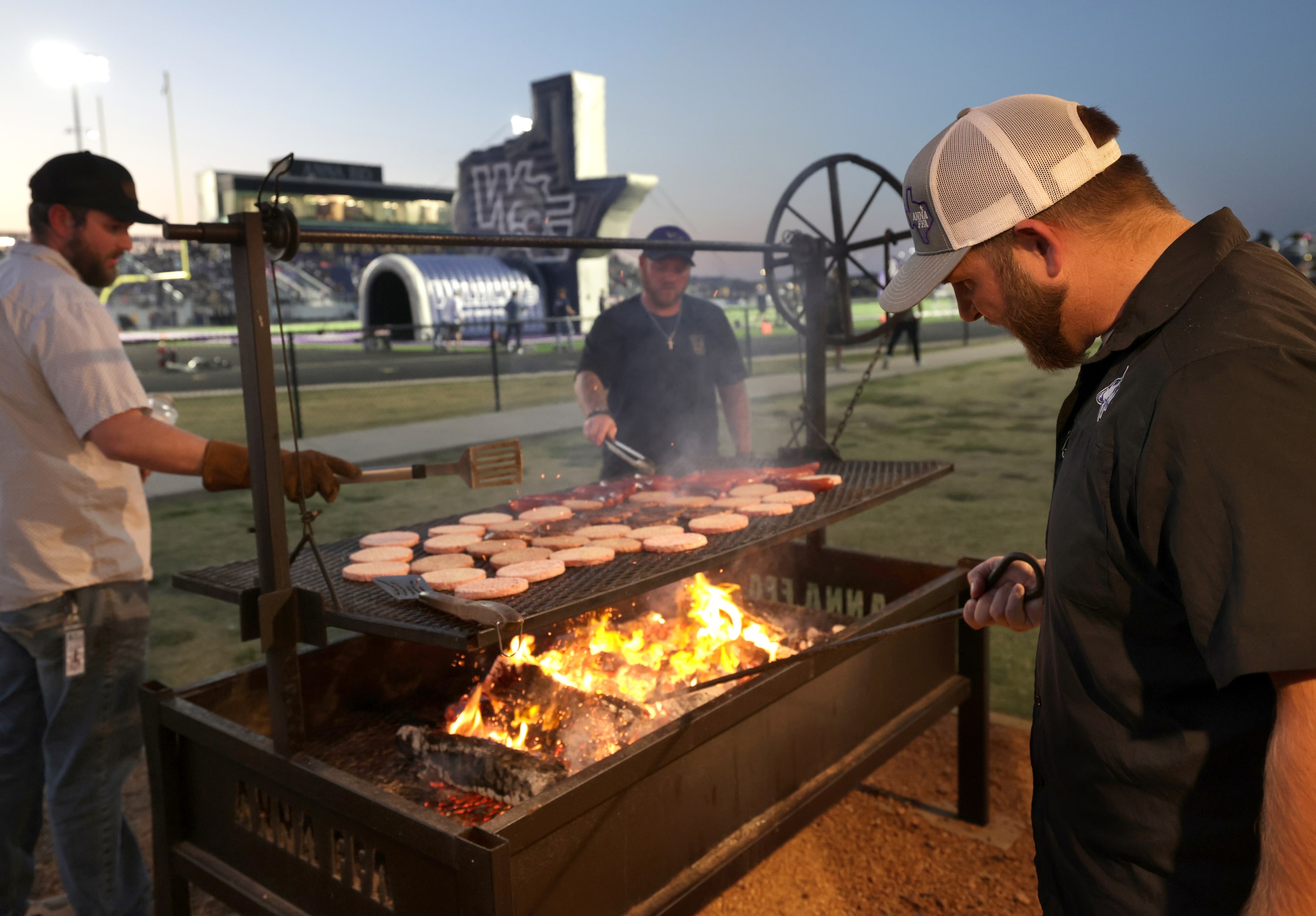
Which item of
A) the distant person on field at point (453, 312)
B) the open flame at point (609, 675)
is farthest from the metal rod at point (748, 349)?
the open flame at point (609, 675)

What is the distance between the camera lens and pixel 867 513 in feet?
27.2

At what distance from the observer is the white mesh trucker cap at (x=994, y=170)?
4.38 ft

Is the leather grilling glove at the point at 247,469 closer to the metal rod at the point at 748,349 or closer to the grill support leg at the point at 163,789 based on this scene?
the grill support leg at the point at 163,789

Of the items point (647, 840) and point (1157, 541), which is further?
point (647, 840)

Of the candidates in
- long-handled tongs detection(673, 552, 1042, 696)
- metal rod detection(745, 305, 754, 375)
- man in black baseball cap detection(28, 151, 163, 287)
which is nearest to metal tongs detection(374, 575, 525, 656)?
long-handled tongs detection(673, 552, 1042, 696)

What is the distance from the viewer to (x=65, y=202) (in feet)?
8.48

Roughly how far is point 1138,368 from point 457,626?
137cm

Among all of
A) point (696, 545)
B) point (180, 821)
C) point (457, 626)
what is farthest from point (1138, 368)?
point (180, 821)

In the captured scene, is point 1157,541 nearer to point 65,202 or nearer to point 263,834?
point 263,834

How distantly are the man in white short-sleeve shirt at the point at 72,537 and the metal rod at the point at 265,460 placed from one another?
1.94 feet

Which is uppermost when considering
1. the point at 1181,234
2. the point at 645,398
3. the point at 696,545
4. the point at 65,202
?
the point at 65,202

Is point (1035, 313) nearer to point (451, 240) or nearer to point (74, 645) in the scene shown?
point (451, 240)

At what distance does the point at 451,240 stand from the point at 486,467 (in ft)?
2.12

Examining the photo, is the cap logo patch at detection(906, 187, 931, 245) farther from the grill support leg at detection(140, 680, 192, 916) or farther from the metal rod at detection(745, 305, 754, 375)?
the metal rod at detection(745, 305, 754, 375)
